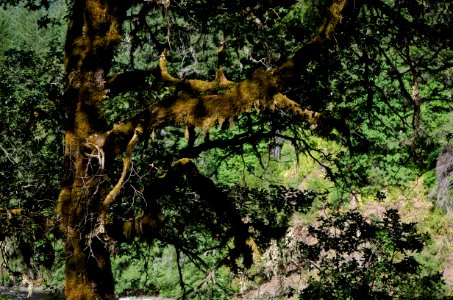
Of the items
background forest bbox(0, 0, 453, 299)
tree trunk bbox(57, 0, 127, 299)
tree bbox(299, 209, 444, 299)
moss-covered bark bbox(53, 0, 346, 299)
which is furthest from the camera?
tree bbox(299, 209, 444, 299)

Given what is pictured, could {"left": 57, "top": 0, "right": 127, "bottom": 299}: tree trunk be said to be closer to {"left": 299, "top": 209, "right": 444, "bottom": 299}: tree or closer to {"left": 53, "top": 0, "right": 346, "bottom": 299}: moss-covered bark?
{"left": 53, "top": 0, "right": 346, "bottom": 299}: moss-covered bark

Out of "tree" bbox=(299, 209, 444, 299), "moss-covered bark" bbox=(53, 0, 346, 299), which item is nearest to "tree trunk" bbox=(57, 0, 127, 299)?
"moss-covered bark" bbox=(53, 0, 346, 299)

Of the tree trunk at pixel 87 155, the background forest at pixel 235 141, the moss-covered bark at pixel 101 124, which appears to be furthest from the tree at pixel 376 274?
the tree trunk at pixel 87 155

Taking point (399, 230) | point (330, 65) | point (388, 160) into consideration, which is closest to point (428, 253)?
point (388, 160)

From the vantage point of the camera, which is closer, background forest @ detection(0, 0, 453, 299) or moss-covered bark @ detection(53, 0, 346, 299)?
moss-covered bark @ detection(53, 0, 346, 299)

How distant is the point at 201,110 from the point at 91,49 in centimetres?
144

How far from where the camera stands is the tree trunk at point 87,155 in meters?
4.96

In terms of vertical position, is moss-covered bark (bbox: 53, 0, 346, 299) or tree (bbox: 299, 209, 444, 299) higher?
moss-covered bark (bbox: 53, 0, 346, 299)

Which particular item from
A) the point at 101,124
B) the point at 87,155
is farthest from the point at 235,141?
the point at 87,155

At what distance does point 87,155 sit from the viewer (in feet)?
→ 16.3

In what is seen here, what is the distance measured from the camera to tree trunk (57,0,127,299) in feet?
16.3

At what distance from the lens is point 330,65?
6891 mm

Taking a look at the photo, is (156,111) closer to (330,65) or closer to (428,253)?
(330,65)

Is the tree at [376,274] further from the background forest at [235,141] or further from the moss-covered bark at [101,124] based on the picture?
the moss-covered bark at [101,124]
